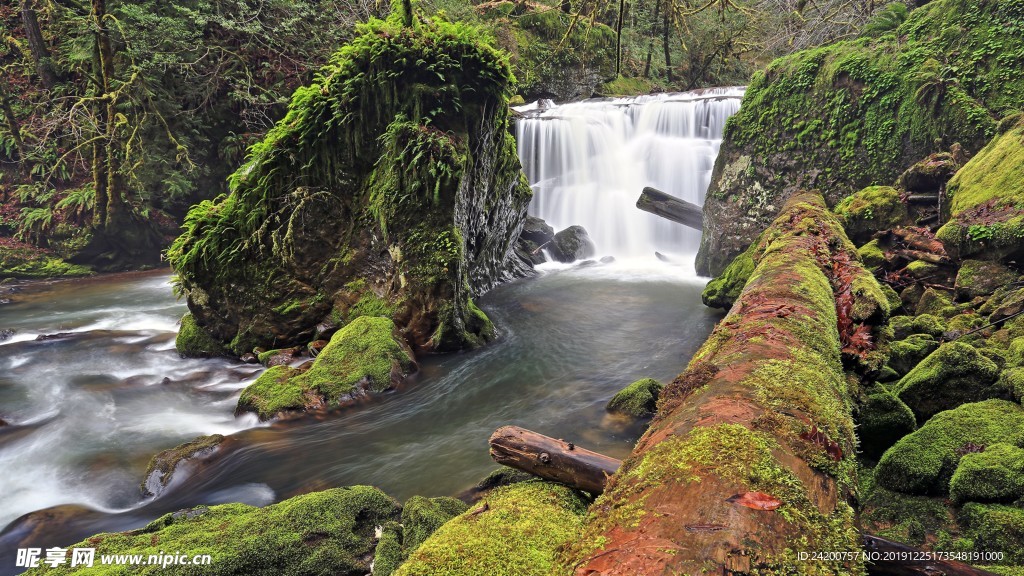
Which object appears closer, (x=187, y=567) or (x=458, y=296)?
(x=187, y=567)

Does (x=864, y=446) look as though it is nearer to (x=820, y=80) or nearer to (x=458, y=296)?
(x=458, y=296)

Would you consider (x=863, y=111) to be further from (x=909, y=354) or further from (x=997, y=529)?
(x=997, y=529)

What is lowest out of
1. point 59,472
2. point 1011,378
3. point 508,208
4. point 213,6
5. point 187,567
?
point 59,472

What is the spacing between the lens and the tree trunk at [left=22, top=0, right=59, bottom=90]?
526 inches

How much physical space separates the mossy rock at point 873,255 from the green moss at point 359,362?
7334mm

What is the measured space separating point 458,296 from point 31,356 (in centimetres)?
780

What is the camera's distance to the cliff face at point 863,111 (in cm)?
855

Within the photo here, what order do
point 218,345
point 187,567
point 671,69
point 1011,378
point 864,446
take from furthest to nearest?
point 671,69 < point 218,345 < point 864,446 < point 1011,378 < point 187,567

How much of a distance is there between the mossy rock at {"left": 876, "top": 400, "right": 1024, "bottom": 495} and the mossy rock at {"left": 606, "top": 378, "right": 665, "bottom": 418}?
2.81 metres

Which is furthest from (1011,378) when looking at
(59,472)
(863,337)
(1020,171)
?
(59,472)

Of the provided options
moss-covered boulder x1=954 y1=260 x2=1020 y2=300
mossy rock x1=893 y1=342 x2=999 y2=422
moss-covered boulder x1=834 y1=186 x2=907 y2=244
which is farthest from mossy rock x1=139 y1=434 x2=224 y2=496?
moss-covered boulder x1=834 y1=186 x2=907 y2=244

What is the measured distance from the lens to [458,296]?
8.34 m

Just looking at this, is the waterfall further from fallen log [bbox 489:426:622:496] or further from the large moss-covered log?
fallen log [bbox 489:426:622:496]

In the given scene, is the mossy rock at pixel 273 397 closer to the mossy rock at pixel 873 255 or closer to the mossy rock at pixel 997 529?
the mossy rock at pixel 997 529
